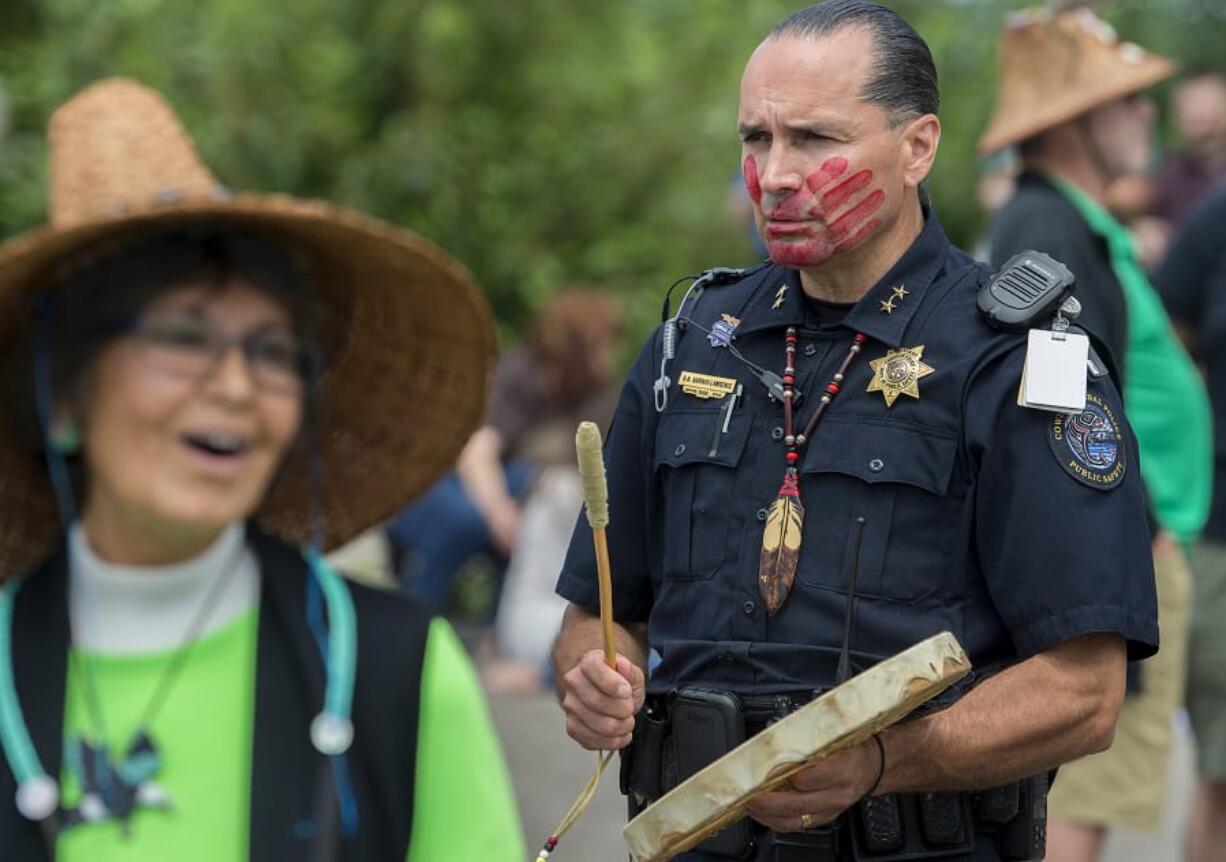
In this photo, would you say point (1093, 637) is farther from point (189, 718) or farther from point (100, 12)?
point (100, 12)

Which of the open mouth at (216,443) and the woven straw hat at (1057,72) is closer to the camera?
the open mouth at (216,443)

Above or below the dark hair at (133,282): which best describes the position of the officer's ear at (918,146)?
above

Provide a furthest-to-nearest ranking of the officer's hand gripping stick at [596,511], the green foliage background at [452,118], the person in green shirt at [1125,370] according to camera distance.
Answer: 1. the green foliage background at [452,118]
2. the person in green shirt at [1125,370]
3. the officer's hand gripping stick at [596,511]

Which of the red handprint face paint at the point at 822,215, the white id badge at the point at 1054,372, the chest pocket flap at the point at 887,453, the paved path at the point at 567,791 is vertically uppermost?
the red handprint face paint at the point at 822,215

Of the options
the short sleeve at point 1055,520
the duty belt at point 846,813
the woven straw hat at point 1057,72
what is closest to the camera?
the short sleeve at point 1055,520

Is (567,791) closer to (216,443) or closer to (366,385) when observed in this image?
(366,385)

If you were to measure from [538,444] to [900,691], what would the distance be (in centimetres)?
633

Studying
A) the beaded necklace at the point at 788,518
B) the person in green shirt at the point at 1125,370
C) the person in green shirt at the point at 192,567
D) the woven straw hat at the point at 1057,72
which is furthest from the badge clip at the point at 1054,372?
the woven straw hat at the point at 1057,72

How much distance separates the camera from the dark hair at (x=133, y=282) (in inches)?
113

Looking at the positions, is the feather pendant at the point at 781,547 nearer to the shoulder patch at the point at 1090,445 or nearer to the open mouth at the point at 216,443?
the shoulder patch at the point at 1090,445

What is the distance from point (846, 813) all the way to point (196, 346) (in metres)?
1.07

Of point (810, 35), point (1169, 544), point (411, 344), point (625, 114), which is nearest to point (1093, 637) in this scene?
point (810, 35)

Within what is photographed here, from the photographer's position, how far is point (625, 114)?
1246 cm

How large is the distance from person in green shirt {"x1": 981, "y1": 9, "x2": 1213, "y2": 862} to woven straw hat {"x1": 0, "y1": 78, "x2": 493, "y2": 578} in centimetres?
192
